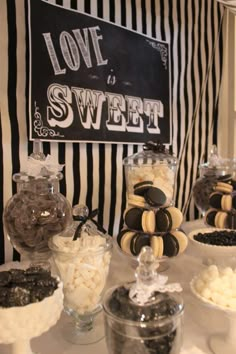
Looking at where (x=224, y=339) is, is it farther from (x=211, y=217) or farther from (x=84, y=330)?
(x=211, y=217)

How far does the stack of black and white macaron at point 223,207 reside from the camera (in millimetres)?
1334

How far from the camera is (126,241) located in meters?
1.09

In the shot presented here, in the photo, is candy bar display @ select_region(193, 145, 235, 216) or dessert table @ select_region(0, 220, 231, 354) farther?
candy bar display @ select_region(193, 145, 235, 216)

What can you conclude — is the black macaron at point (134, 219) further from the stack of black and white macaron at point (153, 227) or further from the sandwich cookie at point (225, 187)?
the sandwich cookie at point (225, 187)

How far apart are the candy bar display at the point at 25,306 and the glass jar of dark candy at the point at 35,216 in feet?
1.19

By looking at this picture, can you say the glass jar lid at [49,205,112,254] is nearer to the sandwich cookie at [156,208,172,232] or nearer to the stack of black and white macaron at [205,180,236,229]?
the sandwich cookie at [156,208,172,232]

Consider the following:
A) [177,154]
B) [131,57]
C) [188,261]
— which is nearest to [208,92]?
[177,154]

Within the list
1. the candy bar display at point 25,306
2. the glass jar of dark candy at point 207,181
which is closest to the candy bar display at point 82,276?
the candy bar display at point 25,306

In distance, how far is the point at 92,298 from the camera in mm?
857

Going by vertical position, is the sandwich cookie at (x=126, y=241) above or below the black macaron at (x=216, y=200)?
below

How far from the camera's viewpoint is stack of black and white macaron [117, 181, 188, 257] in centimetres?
106

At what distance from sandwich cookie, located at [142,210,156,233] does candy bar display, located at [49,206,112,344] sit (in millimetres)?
169

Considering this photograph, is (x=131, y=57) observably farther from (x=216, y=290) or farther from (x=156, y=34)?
(x=216, y=290)

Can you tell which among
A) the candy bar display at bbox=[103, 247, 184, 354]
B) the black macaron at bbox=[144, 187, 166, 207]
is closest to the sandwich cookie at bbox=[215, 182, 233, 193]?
the black macaron at bbox=[144, 187, 166, 207]
